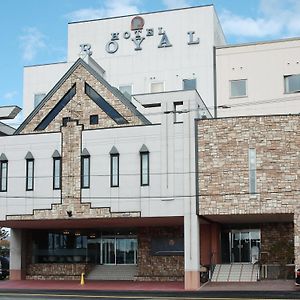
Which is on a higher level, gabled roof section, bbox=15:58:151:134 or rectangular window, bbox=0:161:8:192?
gabled roof section, bbox=15:58:151:134

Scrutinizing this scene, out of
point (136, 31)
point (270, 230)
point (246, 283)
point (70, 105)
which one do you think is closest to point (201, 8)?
point (136, 31)

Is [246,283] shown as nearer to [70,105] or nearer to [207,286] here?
[207,286]

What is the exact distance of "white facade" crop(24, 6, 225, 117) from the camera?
1895 inches

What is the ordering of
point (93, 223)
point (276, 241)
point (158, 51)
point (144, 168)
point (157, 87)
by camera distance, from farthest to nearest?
1. point (158, 51)
2. point (157, 87)
3. point (276, 241)
4. point (93, 223)
5. point (144, 168)

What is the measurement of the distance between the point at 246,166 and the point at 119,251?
14.4 metres

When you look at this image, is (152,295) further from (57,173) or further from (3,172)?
(3,172)

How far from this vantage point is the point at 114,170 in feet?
119

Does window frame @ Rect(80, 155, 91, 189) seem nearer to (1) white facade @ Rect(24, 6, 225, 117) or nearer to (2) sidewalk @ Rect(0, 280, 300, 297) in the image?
(2) sidewalk @ Rect(0, 280, 300, 297)

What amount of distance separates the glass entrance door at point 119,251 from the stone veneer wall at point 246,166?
1120cm

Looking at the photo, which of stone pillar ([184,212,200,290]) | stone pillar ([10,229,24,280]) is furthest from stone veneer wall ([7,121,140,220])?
stone pillar ([10,229,24,280])

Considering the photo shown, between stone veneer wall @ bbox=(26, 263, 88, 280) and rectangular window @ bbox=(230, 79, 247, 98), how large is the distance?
16.9m

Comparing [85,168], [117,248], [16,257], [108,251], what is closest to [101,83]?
[85,168]

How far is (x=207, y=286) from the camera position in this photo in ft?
114

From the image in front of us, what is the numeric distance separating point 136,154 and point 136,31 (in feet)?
57.0
